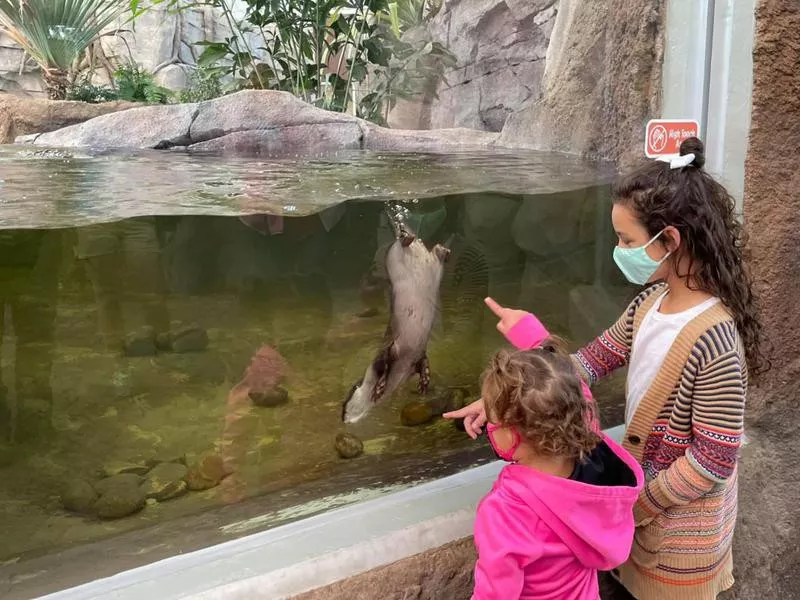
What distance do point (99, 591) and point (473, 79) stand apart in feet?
5.66

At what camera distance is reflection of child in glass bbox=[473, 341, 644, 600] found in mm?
1103

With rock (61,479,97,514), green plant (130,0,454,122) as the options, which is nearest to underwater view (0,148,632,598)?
rock (61,479,97,514)

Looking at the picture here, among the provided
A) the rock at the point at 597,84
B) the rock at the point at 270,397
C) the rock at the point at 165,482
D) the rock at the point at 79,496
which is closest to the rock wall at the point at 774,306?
the rock at the point at 597,84

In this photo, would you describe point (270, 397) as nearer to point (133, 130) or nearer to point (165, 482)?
point (165, 482)

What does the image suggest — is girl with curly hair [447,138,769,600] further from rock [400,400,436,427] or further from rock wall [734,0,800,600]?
rock [400,400,436,427]

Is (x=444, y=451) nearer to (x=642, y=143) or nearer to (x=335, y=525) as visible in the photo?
(x=335, y=525)

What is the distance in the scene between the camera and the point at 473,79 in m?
2.00

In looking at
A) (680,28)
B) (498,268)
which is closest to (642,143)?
(680,28)

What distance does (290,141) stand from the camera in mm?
1834

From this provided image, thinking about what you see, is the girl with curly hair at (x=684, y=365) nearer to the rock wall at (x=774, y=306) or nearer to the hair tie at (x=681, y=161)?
the hair tie at (x=681, y=161)

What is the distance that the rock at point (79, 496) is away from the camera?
6.31 feet

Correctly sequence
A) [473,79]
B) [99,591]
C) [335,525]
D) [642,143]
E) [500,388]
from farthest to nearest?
[642,143] → [473,79] → [335,525] → [99,591] → [500,388]

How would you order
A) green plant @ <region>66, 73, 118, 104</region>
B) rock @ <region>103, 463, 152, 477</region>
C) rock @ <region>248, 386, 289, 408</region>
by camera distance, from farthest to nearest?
rock @ <region>248, 386, 289, 408</region> < rock @ <region>103, 463, 152, 477</region> < green plant @ <region>66, 73, 118, 104</region>

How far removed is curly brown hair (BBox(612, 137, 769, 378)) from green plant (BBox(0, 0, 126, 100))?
4.17ft
